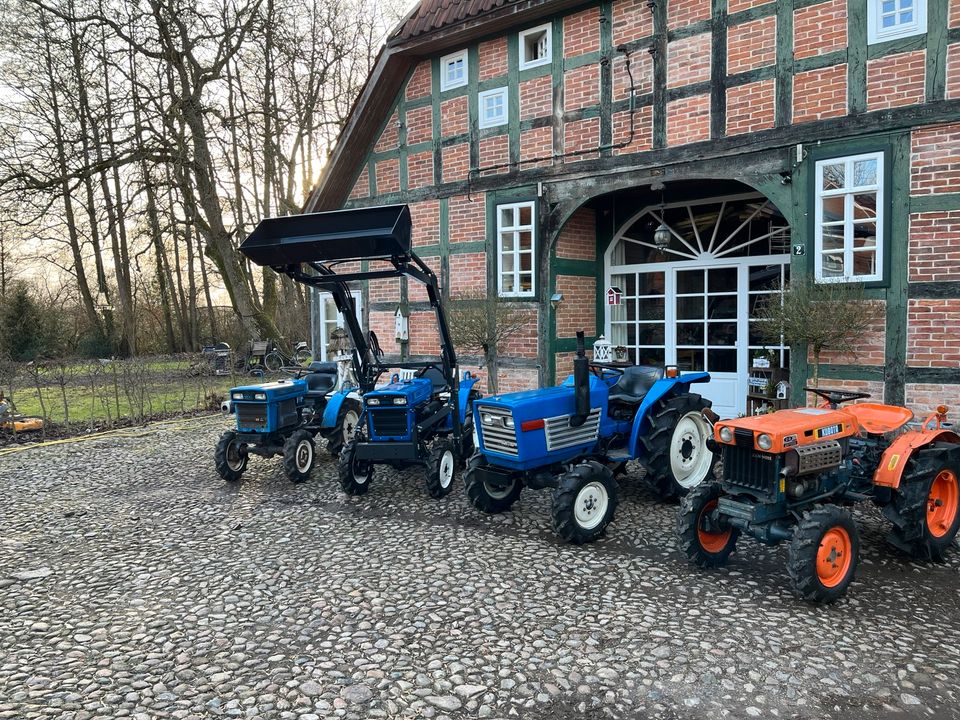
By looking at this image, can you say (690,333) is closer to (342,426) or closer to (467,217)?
(467,217)

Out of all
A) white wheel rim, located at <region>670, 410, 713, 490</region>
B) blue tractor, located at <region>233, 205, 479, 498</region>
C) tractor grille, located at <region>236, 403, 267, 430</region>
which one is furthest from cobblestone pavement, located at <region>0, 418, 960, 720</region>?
tractor grille, located at <region>236, 403, 267, 430</region>

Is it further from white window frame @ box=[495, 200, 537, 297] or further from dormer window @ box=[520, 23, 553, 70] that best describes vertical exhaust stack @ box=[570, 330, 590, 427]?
dormer window @ box=[520, 23, 553, 70]

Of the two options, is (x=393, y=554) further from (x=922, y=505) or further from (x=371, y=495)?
(x=922, y=505)

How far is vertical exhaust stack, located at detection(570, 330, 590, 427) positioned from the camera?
4.77 metres

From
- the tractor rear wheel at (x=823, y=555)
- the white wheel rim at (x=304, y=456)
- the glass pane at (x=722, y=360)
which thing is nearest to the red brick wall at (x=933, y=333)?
the glass pane at (x=722, y=360)

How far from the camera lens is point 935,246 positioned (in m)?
6.98

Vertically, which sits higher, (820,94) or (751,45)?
(751,45)

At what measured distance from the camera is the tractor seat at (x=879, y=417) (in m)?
4.62

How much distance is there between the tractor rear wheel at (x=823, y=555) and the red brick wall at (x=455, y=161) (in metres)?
8.03

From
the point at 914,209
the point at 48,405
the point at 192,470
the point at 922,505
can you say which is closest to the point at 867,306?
the point at 914,209

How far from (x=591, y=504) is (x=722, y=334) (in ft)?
17.6

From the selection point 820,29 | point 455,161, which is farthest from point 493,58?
point 820,29

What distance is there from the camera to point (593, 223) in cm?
1058

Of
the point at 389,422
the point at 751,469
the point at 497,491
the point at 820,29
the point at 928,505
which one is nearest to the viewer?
the point at 751,469
